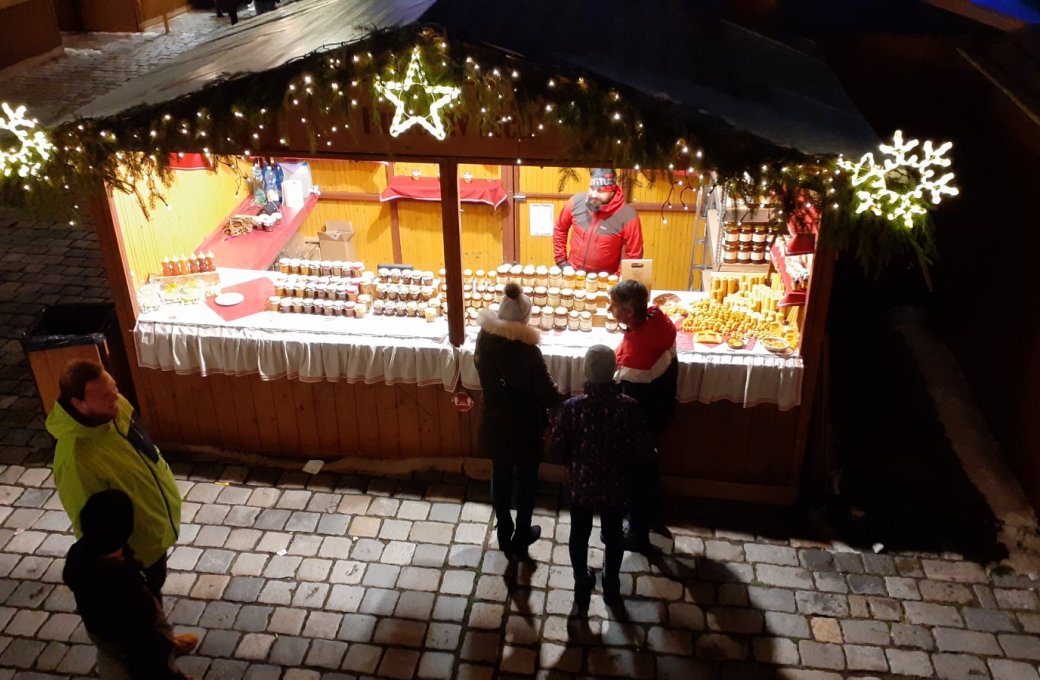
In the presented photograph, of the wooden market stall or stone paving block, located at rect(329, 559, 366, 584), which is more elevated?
the wooden market stall

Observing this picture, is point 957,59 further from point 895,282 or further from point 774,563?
point 774,563

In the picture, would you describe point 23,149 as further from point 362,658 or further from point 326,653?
point 362,658

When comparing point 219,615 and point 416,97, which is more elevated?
point 416,97

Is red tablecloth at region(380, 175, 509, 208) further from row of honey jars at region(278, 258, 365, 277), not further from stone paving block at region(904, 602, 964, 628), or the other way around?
stone paving block at region(904, 602, 964, 628)

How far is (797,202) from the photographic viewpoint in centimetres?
518

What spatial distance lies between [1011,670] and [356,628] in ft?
13.4

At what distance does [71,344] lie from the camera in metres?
6.55

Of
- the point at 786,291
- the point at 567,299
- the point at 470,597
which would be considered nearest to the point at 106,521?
the point at 470,597

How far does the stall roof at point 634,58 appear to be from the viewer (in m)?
4.95

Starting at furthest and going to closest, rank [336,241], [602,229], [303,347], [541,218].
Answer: [541,218] < [336,241] < [602,229] < [303,347]

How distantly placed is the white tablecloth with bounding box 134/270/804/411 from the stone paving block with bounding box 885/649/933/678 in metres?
1.76

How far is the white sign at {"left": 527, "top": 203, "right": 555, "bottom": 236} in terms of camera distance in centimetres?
900

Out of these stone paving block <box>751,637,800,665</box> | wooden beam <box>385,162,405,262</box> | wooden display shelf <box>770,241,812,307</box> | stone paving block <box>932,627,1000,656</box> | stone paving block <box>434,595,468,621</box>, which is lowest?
stone paving block <box>932,627,1000,656</box>

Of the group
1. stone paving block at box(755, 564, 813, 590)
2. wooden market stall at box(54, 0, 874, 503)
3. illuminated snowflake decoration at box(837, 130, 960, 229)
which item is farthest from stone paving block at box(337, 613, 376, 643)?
illuminated snowflake decoration at box(837, 130, 960, 229)
